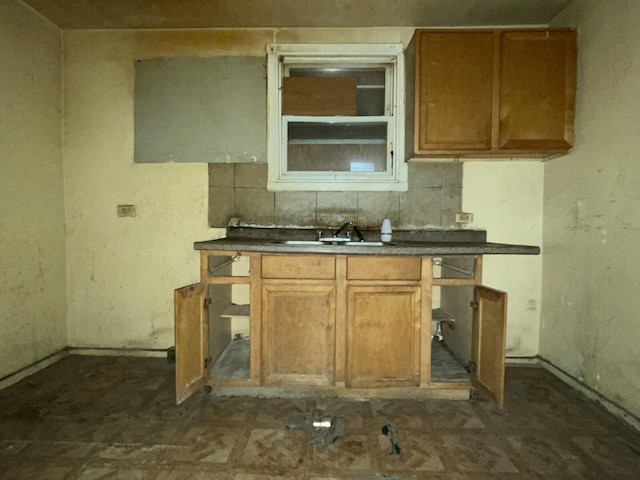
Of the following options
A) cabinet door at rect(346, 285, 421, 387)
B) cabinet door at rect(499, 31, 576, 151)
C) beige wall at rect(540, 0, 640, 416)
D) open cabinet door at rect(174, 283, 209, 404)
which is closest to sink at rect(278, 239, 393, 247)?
cabinet door at rect(346, 285, 421, 387)

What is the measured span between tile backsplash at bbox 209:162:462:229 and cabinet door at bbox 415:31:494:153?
39 cm

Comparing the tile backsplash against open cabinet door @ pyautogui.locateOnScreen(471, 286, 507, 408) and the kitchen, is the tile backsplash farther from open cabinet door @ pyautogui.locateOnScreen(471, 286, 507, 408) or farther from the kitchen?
open cabinet door @ pyautogui.locateOnScreen(471, 286, 507, 408)

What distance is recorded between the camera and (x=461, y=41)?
2.29 m

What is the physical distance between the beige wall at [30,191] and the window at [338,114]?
156 centimetres

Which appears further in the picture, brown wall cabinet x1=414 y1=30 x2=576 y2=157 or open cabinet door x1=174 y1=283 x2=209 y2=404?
brown wall cabinet x1=414 y1=30 x2=576 y2=157

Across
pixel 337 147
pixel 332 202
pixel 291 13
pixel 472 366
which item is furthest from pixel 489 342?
pixel 291 13

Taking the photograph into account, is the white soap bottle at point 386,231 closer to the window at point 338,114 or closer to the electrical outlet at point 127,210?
the window at point 338,114

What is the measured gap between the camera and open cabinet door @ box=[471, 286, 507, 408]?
73.4 inches

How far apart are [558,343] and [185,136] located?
9.82ft

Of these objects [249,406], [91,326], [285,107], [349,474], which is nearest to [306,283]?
[249,406]

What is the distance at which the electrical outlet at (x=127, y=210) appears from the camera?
279 cm

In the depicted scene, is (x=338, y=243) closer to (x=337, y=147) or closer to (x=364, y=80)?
(x=337, y=147)

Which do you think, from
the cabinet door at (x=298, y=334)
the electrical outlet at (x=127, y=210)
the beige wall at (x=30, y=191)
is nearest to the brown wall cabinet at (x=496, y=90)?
the cabinet door at (x=298, y=334)

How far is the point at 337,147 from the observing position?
2885 millimetres
